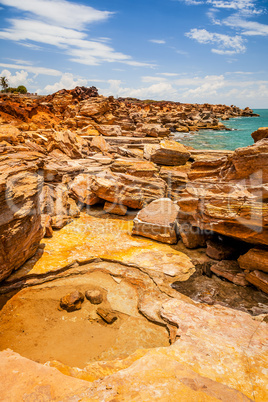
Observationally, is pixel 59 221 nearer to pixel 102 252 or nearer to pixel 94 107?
pixel 102 252

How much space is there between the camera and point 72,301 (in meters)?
4.04

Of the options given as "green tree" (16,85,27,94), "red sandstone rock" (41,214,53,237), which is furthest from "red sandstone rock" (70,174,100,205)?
"green tree" (16,85,27,94)

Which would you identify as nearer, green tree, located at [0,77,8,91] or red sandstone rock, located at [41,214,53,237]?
red sandstone rock, located at [41,214,53,237]

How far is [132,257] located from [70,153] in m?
7.52

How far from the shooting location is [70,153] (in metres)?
11.5

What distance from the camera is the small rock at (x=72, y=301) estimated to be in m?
3.98

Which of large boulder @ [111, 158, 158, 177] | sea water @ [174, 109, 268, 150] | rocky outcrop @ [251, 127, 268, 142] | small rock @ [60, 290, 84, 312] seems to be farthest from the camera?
sea water @ [174, 109, 268, 150]

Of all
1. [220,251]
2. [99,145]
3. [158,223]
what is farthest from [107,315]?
[99,145]

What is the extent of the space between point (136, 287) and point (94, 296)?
811 millimetres

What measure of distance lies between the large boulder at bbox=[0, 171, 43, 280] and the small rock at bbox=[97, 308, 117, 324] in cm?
183

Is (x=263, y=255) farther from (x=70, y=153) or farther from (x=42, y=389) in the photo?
(x=70, y=153)

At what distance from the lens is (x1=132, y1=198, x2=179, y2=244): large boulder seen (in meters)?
6.13

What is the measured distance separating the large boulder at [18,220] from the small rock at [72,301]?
1.19m

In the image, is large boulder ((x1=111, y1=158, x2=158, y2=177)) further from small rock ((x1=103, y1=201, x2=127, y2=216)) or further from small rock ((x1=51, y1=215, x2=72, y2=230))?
small rock ((x1=51, y1=215, x2=72, y2=230))
